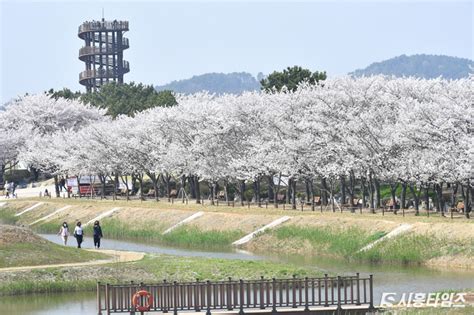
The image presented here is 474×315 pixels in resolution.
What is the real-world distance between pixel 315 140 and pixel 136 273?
3384 centimetres

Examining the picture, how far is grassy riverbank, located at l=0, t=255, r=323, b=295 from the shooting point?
5300 centimetres

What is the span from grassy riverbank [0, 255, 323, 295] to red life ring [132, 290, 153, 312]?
443 inches

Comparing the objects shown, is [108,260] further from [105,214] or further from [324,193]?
[105,214]

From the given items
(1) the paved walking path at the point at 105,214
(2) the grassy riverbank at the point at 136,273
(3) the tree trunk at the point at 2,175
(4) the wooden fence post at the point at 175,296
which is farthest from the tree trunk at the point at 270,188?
(3) the tree trunk at the point at 2,175

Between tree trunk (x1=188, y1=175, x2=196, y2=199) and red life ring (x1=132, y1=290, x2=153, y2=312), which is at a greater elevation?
tree trunk (x1=188, y1=175, x2=196, y2=199)

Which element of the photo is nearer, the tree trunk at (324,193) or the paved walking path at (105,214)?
the tree trunk at (324,193)

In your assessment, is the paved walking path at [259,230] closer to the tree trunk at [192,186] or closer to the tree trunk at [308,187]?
the tree trunk at [308,187]

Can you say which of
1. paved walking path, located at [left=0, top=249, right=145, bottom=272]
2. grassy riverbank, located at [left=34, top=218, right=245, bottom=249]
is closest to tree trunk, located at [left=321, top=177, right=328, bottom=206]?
grassy riverbank, located at [left=34, top=218, right=245, bottom=249]

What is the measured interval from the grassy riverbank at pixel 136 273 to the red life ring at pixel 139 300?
11.2 meters

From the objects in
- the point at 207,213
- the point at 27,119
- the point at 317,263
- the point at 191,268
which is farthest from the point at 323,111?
the point at 27,119

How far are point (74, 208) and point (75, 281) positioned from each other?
5389cm

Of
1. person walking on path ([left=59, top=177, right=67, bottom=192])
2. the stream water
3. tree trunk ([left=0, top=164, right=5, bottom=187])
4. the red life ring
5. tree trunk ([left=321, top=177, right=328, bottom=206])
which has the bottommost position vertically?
the stream water

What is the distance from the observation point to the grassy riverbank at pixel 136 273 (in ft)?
174

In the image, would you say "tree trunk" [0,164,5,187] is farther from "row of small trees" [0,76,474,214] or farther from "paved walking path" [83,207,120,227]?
"paved walking path" [83,207,120,227]
